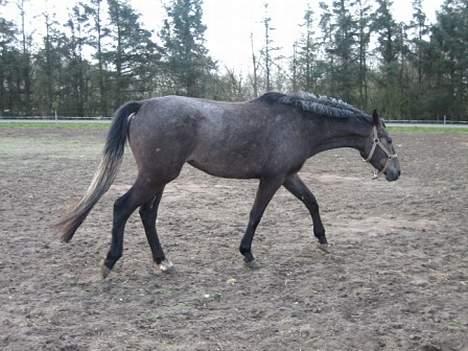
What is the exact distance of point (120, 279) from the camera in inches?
175

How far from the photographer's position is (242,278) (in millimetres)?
4508

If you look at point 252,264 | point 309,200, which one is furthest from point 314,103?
point 252,264

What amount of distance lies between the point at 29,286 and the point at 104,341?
1.41 meters

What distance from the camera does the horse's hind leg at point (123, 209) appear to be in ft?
14.5

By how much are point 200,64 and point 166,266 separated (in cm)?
3645

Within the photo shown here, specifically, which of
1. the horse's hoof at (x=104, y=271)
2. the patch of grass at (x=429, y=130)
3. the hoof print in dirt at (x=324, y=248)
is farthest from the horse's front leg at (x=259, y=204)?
the patch of grass at (x=429, y=130)

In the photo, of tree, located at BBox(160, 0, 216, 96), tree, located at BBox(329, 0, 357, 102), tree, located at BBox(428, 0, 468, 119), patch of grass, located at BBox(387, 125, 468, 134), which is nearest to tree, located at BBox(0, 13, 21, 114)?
tree, located at BBox(160, 0, 216, 96)

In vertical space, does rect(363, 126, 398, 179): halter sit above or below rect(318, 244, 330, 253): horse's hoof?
above

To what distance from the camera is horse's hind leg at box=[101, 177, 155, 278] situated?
174 inches

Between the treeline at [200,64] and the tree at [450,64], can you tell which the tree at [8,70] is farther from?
the tree at [450,64]

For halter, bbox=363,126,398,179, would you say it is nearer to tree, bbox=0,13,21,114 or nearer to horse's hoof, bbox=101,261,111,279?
horse's hoof, bbox=101,261,111,279

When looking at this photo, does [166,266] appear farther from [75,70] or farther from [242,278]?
[75,70]

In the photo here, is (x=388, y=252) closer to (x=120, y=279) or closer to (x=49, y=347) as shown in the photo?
(x=120, y=279)

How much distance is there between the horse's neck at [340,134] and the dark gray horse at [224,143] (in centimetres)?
1
